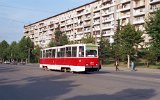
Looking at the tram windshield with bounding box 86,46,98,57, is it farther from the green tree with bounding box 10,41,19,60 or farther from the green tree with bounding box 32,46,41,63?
the green tree with bounding box 10,41,19,60

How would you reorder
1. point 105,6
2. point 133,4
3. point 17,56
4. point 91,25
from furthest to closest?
point 17,56
point 91,25
point 105,6
point 133,4

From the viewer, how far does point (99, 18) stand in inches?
4272

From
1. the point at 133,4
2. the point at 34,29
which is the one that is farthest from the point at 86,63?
the point at 34,29

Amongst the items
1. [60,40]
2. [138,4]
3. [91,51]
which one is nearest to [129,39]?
[91,51]

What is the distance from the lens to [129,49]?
190 ft

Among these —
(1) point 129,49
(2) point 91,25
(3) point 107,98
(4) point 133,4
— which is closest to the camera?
(3) point 107,98

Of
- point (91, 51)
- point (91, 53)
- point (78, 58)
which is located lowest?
point (78, 58)

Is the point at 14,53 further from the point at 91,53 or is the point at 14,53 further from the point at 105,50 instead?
the point at 91,53

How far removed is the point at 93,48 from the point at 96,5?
262 feet

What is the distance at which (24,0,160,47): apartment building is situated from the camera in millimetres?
87062

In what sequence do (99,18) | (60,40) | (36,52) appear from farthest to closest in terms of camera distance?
1. (36,52)
2. (99,18)
3. (60,40)

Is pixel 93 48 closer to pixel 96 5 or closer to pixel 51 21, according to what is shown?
pixel 96 5

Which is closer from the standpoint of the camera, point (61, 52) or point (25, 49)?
point (61, 52)

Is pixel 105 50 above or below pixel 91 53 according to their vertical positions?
above
